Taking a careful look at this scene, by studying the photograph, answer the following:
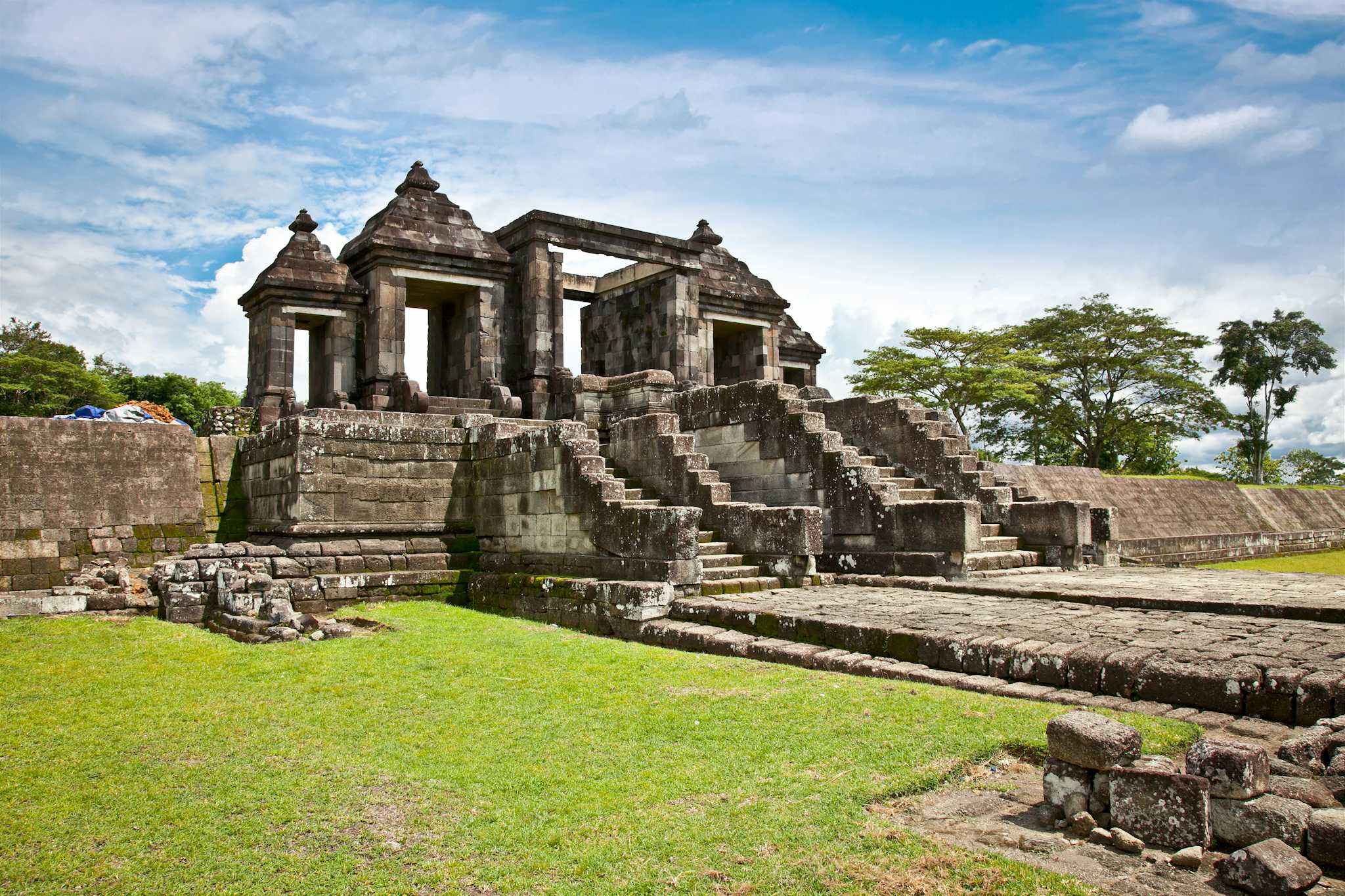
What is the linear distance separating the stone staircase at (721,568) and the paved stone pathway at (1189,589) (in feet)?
6.12

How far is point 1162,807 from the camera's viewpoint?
3648 millimetres

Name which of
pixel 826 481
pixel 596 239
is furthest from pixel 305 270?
pixel 826 481

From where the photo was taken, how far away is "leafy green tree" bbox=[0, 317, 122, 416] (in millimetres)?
37688

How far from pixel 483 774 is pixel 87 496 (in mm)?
9239

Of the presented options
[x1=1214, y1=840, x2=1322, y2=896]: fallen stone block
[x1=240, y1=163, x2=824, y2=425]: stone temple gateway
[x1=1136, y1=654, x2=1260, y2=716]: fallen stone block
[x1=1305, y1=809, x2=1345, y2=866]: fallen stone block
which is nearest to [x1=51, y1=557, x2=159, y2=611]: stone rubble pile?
[x1=240, y1=163, x2=824, y2=425]: stone temple gateway

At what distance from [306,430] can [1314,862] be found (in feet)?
34.9

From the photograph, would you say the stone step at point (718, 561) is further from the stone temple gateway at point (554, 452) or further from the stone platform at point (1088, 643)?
the stone platform at point (1088, 643)

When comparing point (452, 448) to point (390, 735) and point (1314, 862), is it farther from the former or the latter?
point (1314, 862)

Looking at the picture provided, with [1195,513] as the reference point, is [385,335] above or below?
above

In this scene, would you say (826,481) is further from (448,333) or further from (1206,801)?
(448,333)

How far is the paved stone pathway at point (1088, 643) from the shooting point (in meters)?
5.11

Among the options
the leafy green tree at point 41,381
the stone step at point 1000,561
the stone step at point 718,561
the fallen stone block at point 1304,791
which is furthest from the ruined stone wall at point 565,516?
the leafy green tree at point 41,381

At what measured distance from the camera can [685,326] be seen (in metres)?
20.0

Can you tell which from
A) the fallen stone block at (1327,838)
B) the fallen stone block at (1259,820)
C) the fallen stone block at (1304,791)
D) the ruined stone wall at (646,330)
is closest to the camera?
the fallen stone block at (1327,838)
